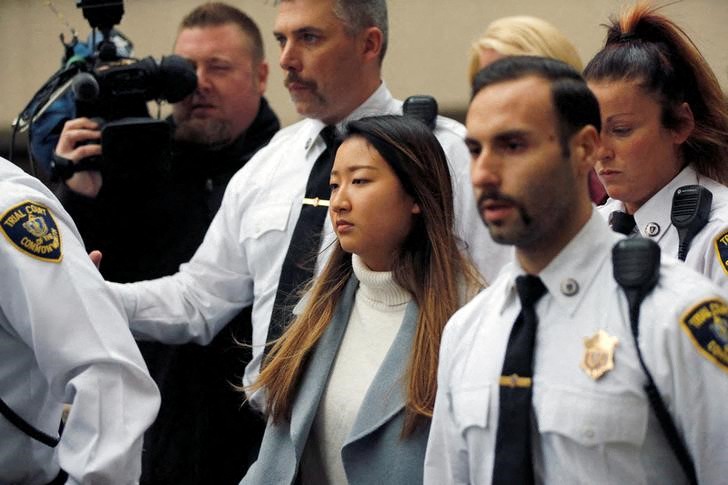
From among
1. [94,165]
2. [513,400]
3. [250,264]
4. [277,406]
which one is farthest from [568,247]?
[94,165]

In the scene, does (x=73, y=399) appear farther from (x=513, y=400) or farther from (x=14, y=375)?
(x=513, y=400)

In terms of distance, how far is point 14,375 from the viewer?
3.18m

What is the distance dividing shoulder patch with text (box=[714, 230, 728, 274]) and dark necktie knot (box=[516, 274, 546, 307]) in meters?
0.71

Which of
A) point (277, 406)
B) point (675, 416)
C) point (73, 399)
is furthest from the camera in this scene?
point (277, 406)

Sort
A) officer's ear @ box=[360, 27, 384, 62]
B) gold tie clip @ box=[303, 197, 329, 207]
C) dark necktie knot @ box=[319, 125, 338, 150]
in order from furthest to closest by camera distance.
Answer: officer's ear @ box=[360, 27, 384, 62] < dark necktie knot @ box=[319, 125, 338, 150] < gold tie clip @ box=[303, 197, 329, 207]

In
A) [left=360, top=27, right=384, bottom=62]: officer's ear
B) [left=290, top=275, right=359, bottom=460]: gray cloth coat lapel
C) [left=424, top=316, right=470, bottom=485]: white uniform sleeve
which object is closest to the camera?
[left=424, top=316, right=470, bottom=485]: white uniform sleeve

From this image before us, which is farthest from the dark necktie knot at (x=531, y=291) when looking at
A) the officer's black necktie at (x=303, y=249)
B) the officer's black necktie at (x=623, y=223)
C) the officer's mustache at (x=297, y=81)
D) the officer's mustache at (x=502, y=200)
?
the officer's mustache at (x=297, y=81)

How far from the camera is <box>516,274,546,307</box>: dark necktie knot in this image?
2703 mm

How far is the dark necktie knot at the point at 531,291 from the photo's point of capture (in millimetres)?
2703

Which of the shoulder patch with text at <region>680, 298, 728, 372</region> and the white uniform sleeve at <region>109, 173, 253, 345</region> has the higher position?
the shoulder patch with text at <region>680, 298, 728, 372</region>

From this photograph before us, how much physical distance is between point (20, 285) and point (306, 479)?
0.86 metres

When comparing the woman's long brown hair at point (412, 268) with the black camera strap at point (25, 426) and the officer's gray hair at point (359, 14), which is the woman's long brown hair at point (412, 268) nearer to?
the black camera strap at point (25, 426)

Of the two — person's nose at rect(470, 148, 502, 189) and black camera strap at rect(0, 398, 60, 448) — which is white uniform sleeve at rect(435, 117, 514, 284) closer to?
person's nose at rect(470, 148, 502, 189)

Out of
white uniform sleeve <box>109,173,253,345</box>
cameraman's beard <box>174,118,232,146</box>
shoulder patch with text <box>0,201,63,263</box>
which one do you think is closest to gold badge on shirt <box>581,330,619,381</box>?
shoulder patch with text <box>0,201,63,263</box>
